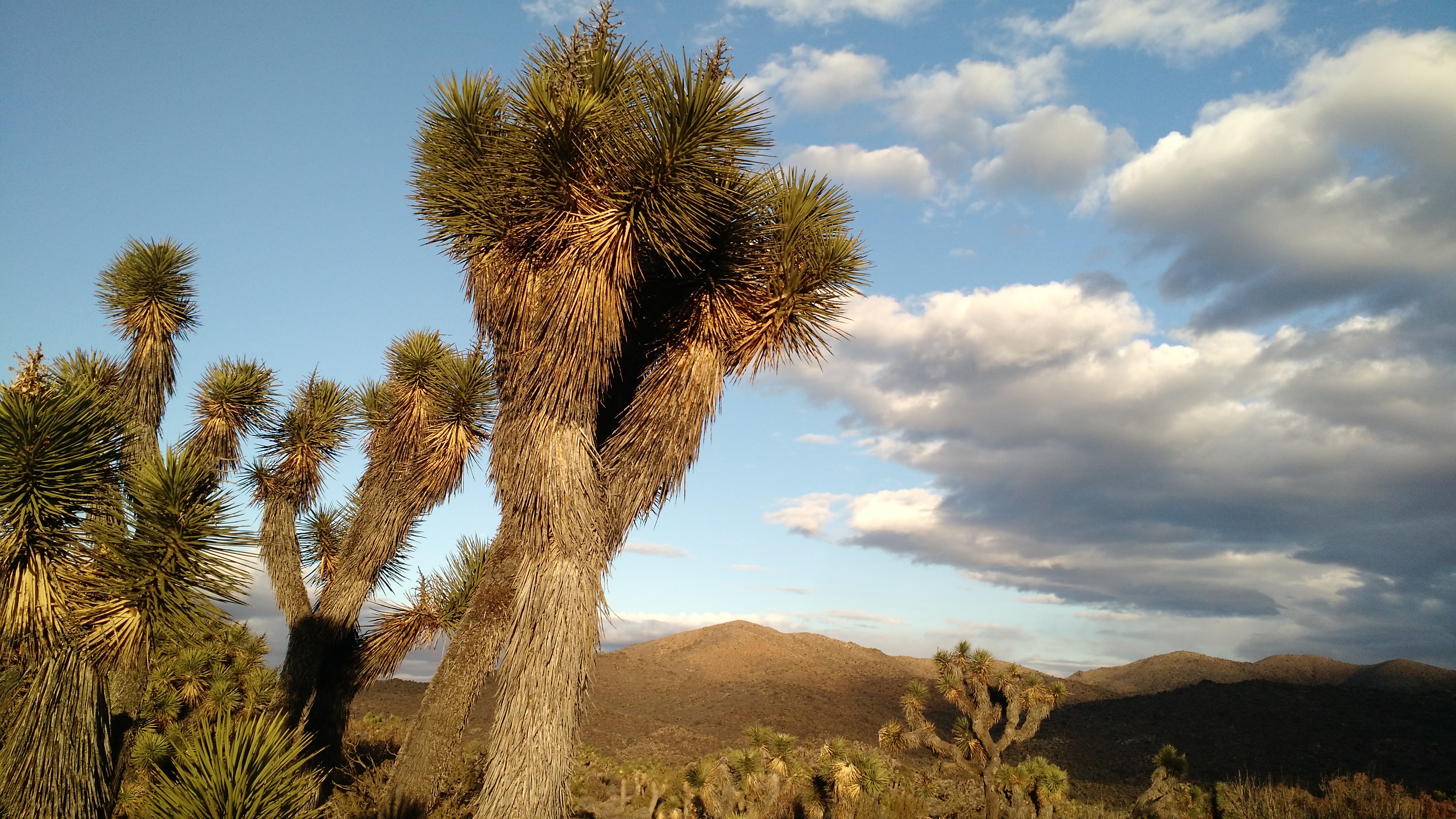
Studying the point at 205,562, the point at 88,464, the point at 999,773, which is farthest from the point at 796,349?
the point at 999,773

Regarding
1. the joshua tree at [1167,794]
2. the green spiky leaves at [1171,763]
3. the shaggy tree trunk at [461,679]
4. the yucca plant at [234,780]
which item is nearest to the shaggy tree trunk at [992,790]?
the joshua tree at [1167,794]

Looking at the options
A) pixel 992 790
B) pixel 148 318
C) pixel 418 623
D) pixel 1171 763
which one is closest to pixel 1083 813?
pixel 1171 763

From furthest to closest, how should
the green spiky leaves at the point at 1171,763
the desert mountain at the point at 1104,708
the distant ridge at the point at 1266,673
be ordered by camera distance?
1. the distant ridge at the point at 1266,673
2. the desert mountain at the point at 1104,708
3. the green spiky leaves at the point at 1171,763

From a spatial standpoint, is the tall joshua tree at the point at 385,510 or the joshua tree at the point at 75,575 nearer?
the joshua tree at the point at 75,575

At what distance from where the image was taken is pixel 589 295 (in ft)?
24.2

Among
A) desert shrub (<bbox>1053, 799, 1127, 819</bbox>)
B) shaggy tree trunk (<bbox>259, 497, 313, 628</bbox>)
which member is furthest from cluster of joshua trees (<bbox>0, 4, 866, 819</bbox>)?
desert shrub (<bbox>1053, 799, 1127, 819</bbox>)

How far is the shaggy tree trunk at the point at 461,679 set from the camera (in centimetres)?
868

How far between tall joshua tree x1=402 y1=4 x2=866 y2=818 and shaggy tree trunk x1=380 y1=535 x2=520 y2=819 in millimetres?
49

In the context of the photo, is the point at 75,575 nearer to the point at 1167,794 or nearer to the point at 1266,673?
the point at 1167,794

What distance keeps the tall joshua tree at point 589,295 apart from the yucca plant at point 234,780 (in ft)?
6.74

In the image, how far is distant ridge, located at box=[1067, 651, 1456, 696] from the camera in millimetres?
43438

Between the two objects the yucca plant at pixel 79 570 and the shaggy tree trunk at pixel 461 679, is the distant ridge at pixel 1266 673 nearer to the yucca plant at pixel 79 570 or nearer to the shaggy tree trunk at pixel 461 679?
the shaggy tree trunk at pixel 461 679

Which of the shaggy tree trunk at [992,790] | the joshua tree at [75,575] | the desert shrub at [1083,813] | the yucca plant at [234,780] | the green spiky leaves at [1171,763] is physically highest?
the joshua tree at [75,575]

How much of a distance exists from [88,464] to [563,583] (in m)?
3.96
